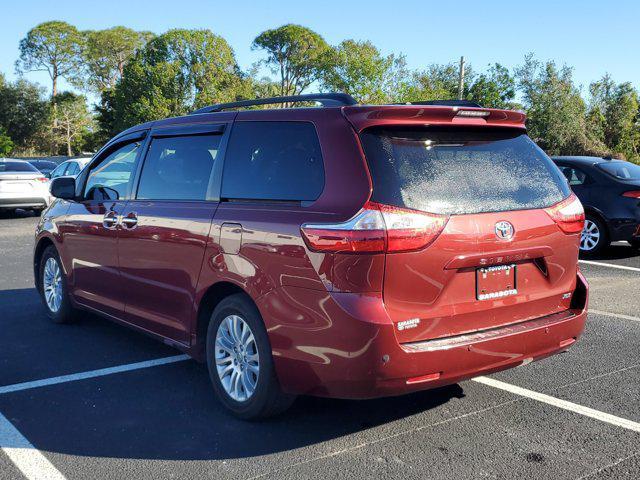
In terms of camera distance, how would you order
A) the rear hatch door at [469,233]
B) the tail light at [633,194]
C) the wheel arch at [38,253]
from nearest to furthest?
the rear hatch door at [469,233] → the wheel arch at [38,253] → the tail light at [633,194]

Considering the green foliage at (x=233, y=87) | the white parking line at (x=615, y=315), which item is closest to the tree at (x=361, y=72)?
the green foliage at (x=233, y=87)

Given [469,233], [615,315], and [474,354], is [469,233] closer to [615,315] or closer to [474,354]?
[474,354]

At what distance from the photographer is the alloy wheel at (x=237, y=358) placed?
3.93m

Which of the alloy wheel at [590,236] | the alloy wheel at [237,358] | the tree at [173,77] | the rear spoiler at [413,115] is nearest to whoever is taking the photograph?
the rear spoiler at [413,115]

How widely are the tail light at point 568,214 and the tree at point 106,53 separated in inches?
3548

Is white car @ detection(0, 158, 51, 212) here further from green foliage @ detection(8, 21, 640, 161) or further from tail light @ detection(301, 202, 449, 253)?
green foliage @ detection(8, 21, 640, 161)

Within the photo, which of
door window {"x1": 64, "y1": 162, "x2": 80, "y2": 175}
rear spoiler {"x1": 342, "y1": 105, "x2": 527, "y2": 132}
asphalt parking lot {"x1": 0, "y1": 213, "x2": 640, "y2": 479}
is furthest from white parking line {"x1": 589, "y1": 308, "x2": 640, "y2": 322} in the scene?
door window {"x1": 64, "y1": 162, "x2": 80, "y2": 175}

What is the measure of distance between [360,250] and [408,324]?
45 centimetres

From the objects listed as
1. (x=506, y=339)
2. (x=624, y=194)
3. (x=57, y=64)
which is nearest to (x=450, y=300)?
(x=506, y=339)

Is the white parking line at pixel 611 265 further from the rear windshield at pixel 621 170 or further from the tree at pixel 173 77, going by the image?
the tree at pixel 173 77

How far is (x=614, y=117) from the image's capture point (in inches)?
1815

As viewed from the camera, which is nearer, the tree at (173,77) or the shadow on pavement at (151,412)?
the shadow on pavement at (151,412)

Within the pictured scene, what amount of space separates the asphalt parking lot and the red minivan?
0.32 m

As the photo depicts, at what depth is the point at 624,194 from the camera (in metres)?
10.5
